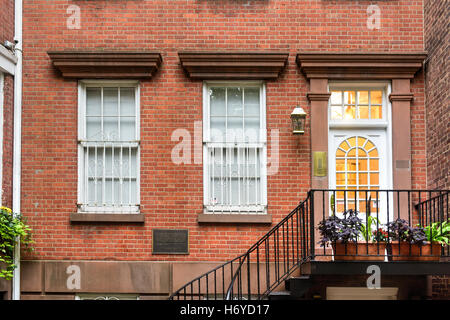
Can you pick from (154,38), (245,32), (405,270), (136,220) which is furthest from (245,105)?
(405,270)

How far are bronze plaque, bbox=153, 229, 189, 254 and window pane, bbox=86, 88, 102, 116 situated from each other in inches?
88.6

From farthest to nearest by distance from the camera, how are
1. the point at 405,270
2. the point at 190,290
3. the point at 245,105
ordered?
1. the point at 245,105
2. the point at 190,290
3. the point at 405,270

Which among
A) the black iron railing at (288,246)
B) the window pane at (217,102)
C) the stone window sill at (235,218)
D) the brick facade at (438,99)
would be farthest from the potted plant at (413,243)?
the window pane at (217,102)

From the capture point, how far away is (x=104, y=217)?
1004 cm

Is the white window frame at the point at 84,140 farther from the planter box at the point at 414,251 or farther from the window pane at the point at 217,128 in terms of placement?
the planter box at the point at 414,251

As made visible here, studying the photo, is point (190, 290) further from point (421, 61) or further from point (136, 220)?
point (421, 61)

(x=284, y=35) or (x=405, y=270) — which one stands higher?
(x=284, y=35)

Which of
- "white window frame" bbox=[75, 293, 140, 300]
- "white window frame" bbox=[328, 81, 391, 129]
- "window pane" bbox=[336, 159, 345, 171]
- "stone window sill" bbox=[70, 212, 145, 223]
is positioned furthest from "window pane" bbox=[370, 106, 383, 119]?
"white window frame" bbox=[75, 293, 140, 300]

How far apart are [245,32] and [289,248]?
3.63 metres

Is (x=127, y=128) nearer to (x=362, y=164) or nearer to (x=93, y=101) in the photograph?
(x=93, y=101)

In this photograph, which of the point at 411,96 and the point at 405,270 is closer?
the point at 405,270

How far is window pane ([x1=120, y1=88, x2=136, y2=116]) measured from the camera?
34.5ft

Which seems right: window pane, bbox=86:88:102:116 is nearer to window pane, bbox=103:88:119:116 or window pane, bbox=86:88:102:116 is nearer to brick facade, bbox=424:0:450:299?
window pane, bbox=103:88:119:116

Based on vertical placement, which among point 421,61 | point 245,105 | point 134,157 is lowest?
point 134,157
